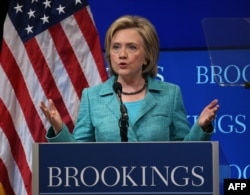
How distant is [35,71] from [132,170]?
2718 millimetres

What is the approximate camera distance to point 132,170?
274 centimetres

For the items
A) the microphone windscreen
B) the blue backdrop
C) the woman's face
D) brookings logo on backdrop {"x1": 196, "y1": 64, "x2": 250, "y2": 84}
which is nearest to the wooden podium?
the microphone windscreen

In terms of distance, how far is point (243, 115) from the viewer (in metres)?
5.20

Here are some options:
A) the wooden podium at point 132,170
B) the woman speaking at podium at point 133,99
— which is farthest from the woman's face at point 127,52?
the wooden podium at point 132,170

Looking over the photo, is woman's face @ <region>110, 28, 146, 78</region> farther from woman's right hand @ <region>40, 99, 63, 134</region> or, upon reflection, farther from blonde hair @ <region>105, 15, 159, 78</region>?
woman's right hand @ <region>40, 99, 63, 134</region>

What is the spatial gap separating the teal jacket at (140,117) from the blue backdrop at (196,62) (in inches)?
70.9

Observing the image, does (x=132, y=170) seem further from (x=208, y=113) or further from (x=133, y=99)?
(x=133, y=99)

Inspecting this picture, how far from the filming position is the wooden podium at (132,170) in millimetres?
2723

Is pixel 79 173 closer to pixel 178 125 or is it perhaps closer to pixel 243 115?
pixel 178 125

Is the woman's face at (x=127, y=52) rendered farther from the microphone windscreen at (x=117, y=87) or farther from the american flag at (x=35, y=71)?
the american flag at (x=35, y=71)

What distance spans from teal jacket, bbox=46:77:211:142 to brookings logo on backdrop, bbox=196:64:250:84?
0.29m

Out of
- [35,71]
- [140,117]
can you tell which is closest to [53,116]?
[140,117]

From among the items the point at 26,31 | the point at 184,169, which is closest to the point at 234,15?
the point at 26,31

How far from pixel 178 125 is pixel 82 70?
201 centimetres
